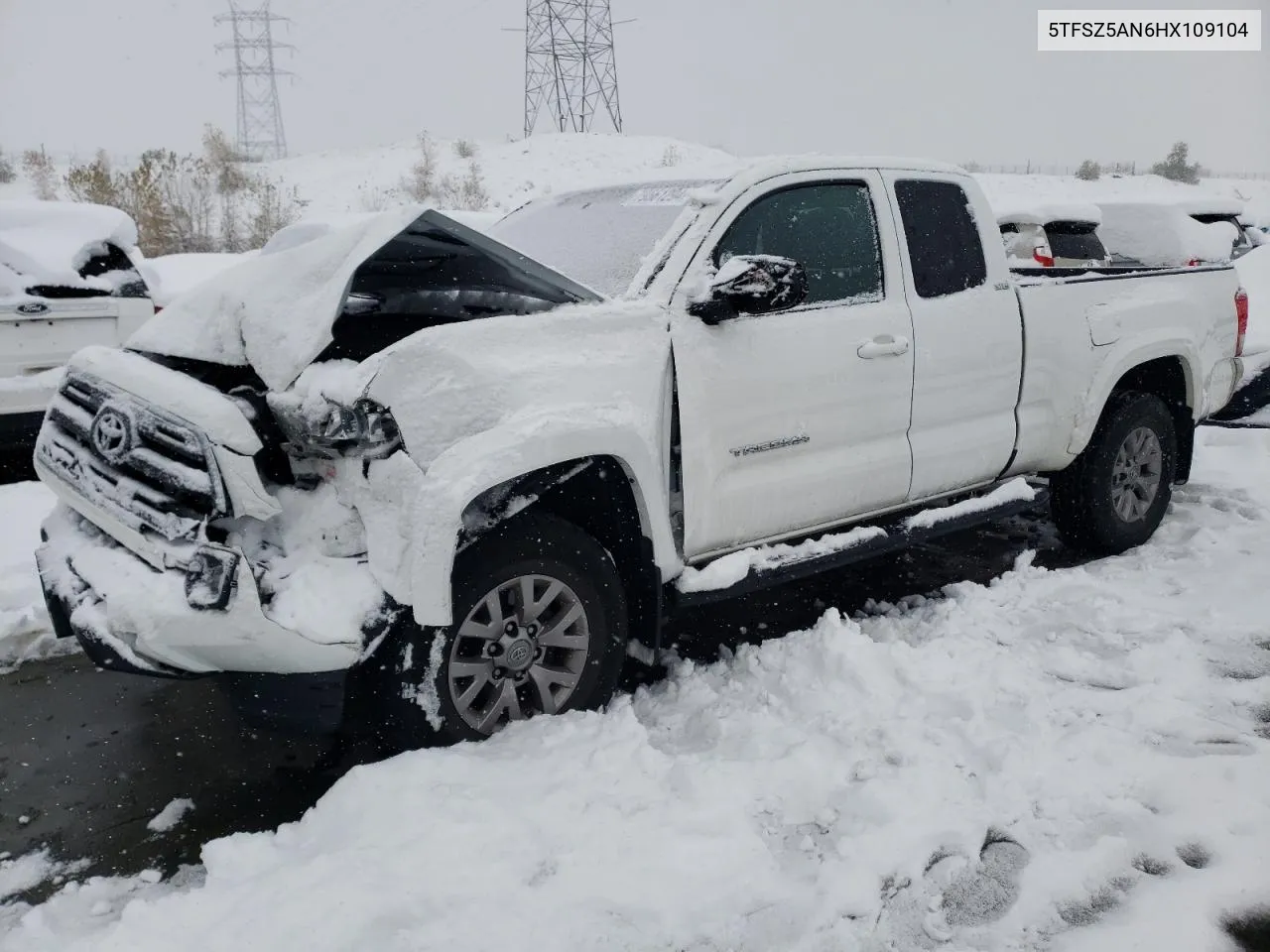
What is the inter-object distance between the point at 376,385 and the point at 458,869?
134 cm

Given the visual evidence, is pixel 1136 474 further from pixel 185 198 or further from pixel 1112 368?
pixel 185 198

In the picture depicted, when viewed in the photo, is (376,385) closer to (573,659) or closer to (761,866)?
(573,659)

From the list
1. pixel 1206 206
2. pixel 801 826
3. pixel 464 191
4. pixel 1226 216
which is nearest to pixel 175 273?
pixel 801 826

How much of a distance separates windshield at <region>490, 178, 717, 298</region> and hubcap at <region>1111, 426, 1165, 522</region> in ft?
9.29

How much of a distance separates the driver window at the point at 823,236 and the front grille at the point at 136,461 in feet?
6.34

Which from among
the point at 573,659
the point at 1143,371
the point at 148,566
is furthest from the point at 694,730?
the point at 1143,371

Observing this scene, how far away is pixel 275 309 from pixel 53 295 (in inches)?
147

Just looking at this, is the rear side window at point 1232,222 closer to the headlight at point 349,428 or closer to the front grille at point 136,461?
the headlight at point 349,428

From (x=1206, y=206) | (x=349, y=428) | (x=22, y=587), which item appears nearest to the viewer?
(x=349, y=428)

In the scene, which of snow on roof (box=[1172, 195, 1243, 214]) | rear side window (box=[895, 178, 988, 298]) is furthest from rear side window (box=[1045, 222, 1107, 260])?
rear side window (box=[895, 178, 988, 298])

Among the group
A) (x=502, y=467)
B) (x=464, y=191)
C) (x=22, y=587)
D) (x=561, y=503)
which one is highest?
(x=464, y=191)

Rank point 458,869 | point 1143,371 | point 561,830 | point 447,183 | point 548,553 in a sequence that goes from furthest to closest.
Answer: point 447,183 → point 1143,371 → point 548,553 → point 561,830 → point 458,869

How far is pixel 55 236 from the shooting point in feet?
20.2

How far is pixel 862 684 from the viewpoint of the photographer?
3.49 meters
